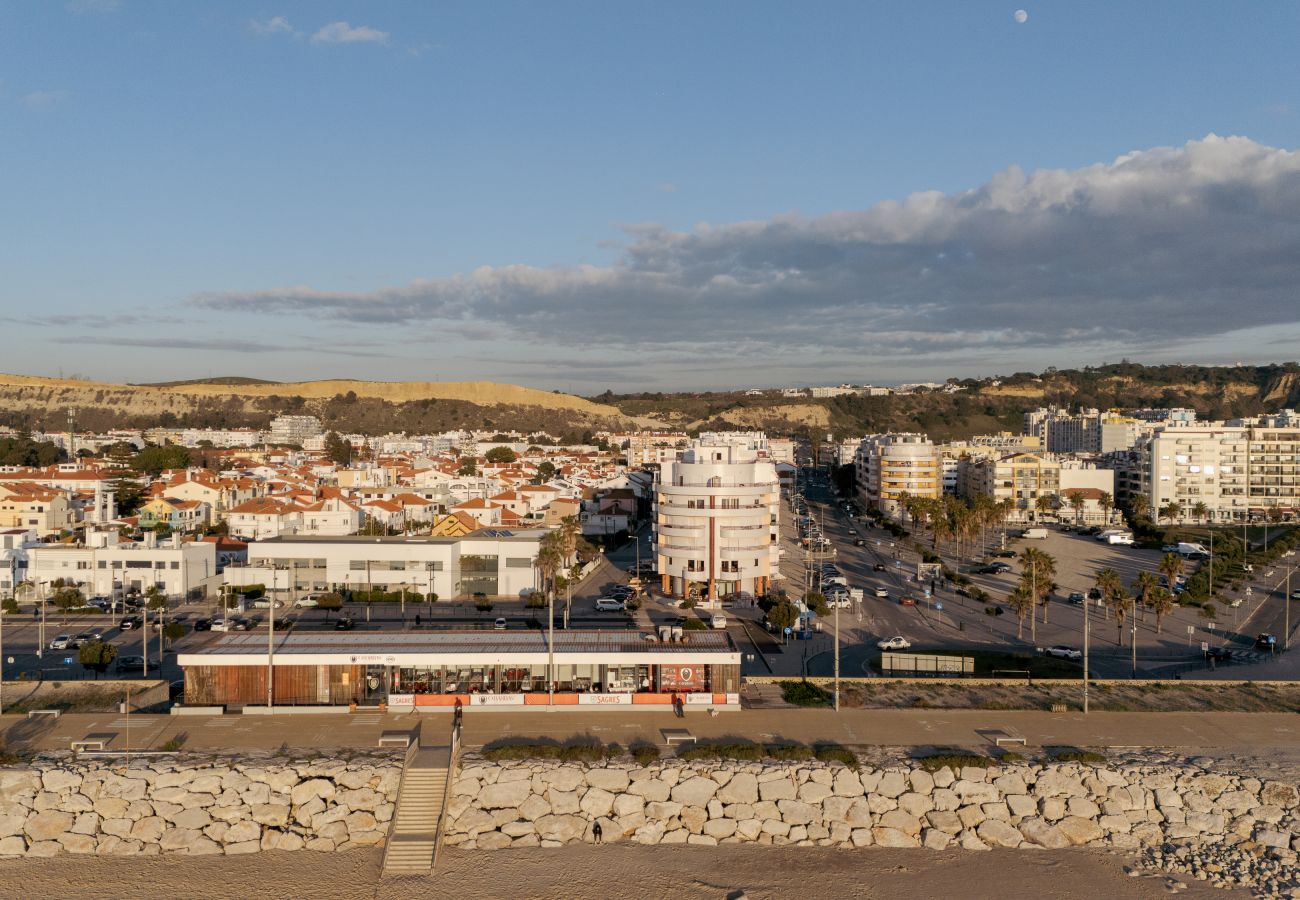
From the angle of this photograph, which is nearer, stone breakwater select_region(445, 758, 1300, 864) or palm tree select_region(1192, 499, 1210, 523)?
stone breakwater select_region(445, 758, 1300, 864)

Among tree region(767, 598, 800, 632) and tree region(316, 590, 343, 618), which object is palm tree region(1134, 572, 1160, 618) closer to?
tree region(767, 598, 800, 632)

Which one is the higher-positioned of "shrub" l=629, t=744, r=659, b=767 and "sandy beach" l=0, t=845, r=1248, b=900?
"shrub" l=629, t=744, r=659, b=767

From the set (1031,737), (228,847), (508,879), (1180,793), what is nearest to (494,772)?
(508,879)

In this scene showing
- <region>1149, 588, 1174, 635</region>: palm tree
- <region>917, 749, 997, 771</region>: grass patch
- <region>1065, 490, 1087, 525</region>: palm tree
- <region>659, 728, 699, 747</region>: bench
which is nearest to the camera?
<region>917, 749, 997, 771</region>: grass patch

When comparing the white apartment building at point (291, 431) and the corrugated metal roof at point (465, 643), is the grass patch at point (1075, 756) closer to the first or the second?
the corrugated metal roof at point (465, 643)

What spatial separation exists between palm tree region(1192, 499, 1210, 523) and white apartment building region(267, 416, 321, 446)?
5277 inches

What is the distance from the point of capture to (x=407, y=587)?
4328 centimetres

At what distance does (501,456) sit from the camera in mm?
117688

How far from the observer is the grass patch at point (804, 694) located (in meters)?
25.8

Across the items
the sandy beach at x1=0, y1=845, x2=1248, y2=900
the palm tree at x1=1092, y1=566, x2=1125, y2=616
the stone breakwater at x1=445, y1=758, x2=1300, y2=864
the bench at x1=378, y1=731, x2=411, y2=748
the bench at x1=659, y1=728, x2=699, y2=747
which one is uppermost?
the palm tree at x1=1092, y1=566, x2=1125, y2=616

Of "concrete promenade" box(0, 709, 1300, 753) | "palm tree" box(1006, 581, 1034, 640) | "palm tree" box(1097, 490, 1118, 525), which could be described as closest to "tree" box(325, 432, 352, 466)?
"palm tree" box(1097, 490, 1118, 525)

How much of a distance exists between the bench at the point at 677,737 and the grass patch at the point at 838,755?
2858 mm

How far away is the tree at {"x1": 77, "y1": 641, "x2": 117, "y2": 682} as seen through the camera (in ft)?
94.9

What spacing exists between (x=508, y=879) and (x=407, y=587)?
86.9ft
